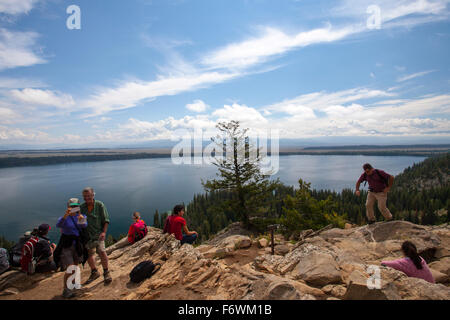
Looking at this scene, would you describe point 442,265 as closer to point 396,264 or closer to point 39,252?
point 396,264

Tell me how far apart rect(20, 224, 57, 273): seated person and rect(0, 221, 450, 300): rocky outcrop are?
0.74ft

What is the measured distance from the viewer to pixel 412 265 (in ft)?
14.3

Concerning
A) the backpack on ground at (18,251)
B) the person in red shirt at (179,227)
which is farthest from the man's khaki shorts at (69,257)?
the person in red shirt at (179,227)

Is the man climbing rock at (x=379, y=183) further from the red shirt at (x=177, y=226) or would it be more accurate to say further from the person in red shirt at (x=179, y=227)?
the red shirt at (x=177, y=226)

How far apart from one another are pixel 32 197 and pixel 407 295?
371 ft

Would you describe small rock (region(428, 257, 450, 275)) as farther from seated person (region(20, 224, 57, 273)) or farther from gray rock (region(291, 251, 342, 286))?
seated person (region(20, 224, 57, 273))

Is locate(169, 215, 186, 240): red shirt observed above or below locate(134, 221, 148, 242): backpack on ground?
above

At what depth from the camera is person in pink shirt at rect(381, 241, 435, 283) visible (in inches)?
169

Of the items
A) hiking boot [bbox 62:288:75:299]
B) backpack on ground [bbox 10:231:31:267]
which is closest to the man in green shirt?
hiking boot [bbox 62:288:75:299]

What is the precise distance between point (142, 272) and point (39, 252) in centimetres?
288

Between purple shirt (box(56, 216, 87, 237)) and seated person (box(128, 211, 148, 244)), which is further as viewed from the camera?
seated person (box(128, 211, 148, 244))
